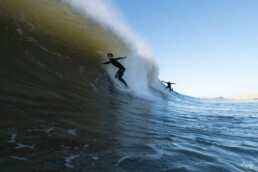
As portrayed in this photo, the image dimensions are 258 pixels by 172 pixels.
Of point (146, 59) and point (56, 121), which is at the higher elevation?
point (146, 59)

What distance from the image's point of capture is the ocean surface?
13.1 ft

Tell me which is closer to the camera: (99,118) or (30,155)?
(30,155)

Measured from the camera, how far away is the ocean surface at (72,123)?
13.1 ft

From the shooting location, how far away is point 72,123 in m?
5.80

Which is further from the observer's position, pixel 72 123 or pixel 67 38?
pixel 67 38

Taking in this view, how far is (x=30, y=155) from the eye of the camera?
3738 mm

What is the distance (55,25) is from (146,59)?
10.3 metres

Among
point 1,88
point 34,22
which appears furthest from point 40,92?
point 34,22

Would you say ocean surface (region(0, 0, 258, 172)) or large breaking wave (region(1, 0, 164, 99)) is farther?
large breaking wave (region(1, 0, 164, 99))

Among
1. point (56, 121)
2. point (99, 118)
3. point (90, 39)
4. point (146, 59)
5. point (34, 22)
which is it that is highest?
point (146, 59)

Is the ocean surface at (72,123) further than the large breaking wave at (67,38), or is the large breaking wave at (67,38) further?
the large breaking wave at (67,38)

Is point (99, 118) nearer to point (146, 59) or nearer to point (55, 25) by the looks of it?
point (55, 25)

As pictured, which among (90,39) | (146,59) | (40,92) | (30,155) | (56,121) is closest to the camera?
(30,155)

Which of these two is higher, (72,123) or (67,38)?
(67,38)
